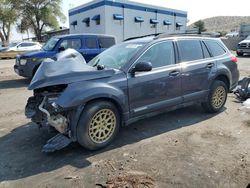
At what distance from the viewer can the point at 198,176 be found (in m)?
3.55

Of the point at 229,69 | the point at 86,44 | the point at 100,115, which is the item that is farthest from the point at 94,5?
the point at 100,115

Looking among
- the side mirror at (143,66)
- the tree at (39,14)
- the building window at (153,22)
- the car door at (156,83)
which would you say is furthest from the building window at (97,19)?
the side mirror at (143,66)

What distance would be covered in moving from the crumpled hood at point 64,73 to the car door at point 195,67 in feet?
5.54

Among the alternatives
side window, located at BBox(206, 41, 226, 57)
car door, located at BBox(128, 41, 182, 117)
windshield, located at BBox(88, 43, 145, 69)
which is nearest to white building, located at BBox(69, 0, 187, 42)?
side window, located at BBox(206, 41, 226, 57)

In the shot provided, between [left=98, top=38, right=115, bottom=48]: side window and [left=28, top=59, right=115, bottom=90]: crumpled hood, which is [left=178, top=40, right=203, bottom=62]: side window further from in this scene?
[left=98, top=38, right=115, bottom=48]: side window

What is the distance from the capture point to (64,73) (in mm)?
4230

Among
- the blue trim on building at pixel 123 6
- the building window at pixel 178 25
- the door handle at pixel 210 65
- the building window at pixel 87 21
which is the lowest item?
the door handle at pixel 210 65

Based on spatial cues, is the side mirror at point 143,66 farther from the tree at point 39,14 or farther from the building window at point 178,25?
the tree at point 39,14

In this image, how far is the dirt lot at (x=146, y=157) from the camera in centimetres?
→ 351

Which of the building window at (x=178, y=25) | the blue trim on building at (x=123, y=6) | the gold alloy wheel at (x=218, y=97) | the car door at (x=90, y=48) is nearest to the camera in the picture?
the gold alloy wheel at (x=218, y=97)

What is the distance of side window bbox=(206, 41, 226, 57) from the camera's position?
20.2 feet

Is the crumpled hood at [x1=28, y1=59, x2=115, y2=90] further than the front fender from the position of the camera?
Yes

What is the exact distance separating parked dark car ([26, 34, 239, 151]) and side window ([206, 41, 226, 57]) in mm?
27

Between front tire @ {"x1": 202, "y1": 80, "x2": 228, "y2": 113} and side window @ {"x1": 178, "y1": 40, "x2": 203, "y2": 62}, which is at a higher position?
side window @ {"x1": 178, "y1": 40, "x2": 203, "y2": 62}
